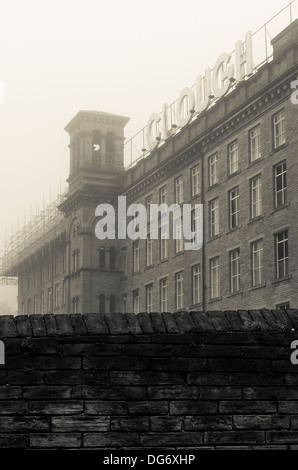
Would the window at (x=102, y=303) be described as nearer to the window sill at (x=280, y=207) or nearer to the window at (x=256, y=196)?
the window at (x=256, y=196)

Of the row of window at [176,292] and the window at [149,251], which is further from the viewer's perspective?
the window at [149,251]

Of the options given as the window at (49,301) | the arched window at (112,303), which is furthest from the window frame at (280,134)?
the window at (49,301)

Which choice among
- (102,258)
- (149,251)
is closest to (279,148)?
(149,251)

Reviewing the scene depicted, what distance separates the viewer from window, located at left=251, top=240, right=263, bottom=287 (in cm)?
4156

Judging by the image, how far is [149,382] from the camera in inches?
355

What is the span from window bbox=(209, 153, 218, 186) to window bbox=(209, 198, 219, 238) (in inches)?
43.1

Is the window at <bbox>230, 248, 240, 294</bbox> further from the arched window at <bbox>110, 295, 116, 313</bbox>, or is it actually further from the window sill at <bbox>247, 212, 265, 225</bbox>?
the arched window at <bbox>110, 295, 116, 313</bbox>

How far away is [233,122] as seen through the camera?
45344 millimetres

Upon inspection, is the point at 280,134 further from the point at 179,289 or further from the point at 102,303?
the point at 102,303

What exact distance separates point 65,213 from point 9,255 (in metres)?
21.1

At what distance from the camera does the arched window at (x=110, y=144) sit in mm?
67188

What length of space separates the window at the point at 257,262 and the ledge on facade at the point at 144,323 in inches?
1270
